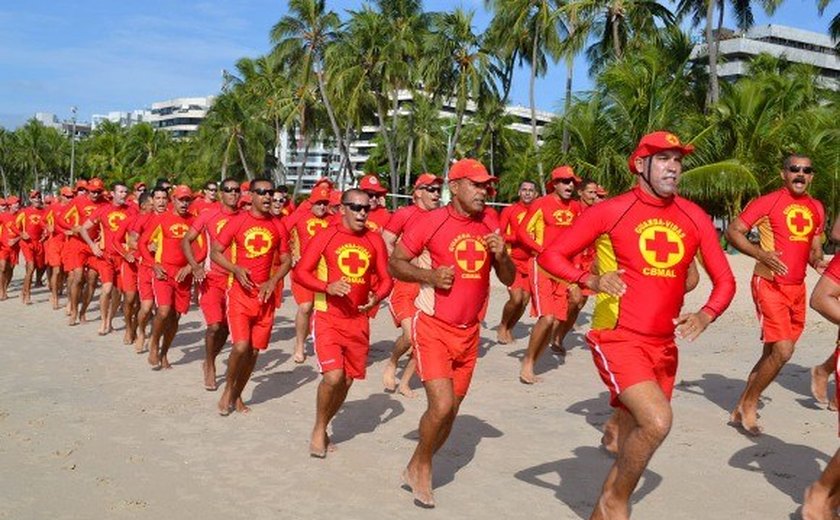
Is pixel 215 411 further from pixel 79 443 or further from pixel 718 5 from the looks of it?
pixel 718 5

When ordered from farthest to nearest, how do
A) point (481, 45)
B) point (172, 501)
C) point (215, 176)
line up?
point (215, 176) < point (481, 45) < point (172, 501)

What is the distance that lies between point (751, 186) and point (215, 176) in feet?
174

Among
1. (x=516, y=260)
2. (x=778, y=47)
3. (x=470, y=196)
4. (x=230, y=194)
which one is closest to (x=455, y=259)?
(x=470, y=196)

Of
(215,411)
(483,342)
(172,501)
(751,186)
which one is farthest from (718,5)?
(172,501)

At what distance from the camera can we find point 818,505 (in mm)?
→ 5254

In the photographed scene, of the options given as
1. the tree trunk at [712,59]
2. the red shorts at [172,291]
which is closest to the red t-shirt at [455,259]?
the red shorts at [172,291]

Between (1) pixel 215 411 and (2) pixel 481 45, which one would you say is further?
(2) pixel 481 45

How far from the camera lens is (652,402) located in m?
4.71

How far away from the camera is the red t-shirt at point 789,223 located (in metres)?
7.91

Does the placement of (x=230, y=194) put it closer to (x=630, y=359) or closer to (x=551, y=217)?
(x=551, y=217)

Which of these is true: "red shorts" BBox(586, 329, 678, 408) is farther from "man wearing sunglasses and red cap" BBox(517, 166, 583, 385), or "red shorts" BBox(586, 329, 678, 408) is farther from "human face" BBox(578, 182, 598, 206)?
"human face" BBox(578, 182, 598, 206)

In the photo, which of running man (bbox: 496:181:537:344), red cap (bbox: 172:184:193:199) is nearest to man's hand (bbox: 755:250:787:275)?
running man (bbox: 496:181:537:344)

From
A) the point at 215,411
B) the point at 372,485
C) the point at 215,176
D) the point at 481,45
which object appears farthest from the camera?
the point at 215,176

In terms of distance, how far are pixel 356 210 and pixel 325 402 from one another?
1.50 m
